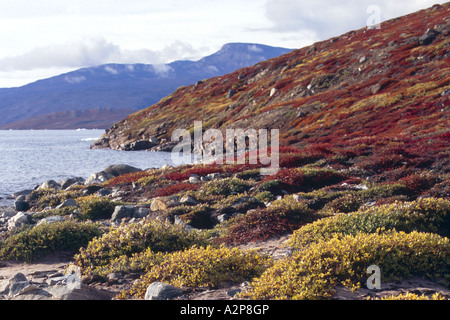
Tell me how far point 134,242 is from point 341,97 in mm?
53643

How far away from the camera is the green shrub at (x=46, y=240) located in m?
11.6

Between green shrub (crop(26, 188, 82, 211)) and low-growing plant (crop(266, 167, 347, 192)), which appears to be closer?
low-growing plant (crop(266, 167, 347, 192))

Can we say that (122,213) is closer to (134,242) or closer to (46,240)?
(46,240)

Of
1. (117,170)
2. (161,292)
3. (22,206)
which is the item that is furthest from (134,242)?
(117,170)

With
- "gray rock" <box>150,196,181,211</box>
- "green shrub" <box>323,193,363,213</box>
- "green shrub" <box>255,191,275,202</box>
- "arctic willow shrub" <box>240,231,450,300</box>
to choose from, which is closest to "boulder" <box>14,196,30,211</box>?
"gray rock" <box>150,196,181,211</box>

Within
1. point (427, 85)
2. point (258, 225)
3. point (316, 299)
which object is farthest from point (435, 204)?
point (427, 85)

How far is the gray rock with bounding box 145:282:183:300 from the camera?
7.36 m

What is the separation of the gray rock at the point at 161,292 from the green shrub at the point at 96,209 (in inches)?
416

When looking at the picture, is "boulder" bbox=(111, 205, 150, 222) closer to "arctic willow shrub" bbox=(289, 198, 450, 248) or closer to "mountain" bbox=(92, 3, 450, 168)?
"arctic willow shrub" bbox=(289, 198, 450, 248)

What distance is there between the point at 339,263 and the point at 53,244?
28.0 ft

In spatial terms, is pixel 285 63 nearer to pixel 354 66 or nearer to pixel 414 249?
pixel 354 66

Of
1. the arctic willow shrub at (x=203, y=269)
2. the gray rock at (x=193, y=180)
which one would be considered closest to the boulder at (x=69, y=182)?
the gray rock at (x=193, y=180)

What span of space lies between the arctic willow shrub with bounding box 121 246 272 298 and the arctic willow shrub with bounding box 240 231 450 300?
0.78 meters

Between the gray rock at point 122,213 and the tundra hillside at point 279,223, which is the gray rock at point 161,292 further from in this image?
the gray rock at point 122,213
